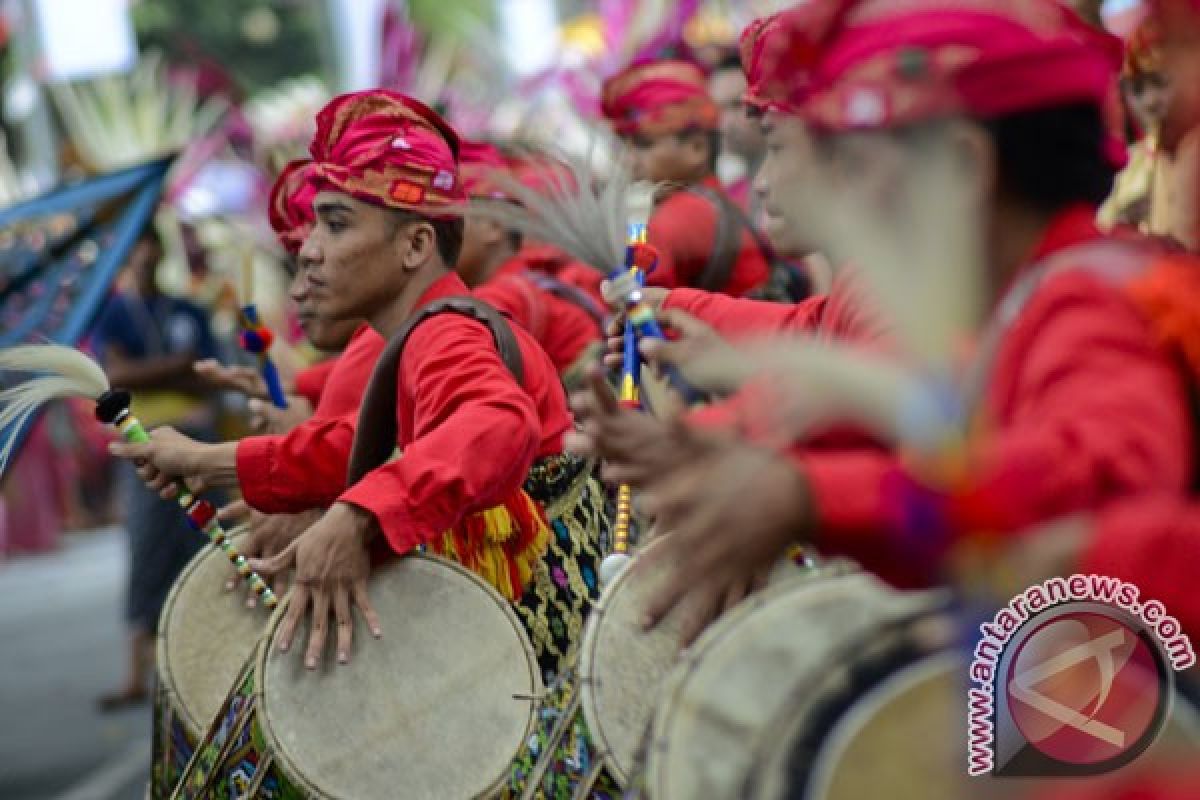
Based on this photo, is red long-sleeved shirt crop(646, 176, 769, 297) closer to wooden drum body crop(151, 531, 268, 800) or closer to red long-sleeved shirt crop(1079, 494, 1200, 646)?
wooden drum body crop(151, 531, 268, 800)

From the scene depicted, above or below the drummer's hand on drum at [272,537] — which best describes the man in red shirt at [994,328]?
above

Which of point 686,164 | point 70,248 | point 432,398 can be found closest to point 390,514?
point 432,398

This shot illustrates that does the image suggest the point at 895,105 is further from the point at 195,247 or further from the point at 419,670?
the point at 195,247

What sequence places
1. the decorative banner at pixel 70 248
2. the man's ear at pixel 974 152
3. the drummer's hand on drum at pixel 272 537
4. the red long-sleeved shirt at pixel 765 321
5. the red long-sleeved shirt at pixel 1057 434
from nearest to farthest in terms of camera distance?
the red long-sleeved shirt at pixel 1057 434 < the man's ear at pixel 974 152 < the red long-sleeved shirt at pixel 765 321 < the drummer's hand on drum at pixel 272 537 < the decorative banner at pixel 70 248

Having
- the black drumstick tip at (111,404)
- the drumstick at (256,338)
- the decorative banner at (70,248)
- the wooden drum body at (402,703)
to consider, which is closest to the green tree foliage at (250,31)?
the decorative banner at (70,248)

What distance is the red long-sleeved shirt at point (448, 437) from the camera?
3.32 metres

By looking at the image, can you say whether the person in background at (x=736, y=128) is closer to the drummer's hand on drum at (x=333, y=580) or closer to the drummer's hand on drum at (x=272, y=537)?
the drummer's hand on drum at (x=272, y=537)

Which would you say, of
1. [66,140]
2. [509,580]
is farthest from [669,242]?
[66,140]

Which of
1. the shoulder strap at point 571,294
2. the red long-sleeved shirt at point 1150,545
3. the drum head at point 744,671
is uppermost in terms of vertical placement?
the red long-sleeved shirt at point 1150,545

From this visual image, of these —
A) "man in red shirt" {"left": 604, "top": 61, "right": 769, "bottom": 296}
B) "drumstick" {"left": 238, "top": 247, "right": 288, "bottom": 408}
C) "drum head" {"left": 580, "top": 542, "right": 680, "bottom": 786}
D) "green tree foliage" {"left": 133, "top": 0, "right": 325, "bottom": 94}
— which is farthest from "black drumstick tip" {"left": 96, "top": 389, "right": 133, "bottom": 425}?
"green tree foliage" {"left": 133, "top": 0, "right": 325, "bottom": 94}

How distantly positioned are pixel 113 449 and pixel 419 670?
2.96ft

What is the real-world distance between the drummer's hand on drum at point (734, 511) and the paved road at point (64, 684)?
551 cm

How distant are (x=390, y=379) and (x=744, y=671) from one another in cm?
175

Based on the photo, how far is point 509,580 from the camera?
392 cm
